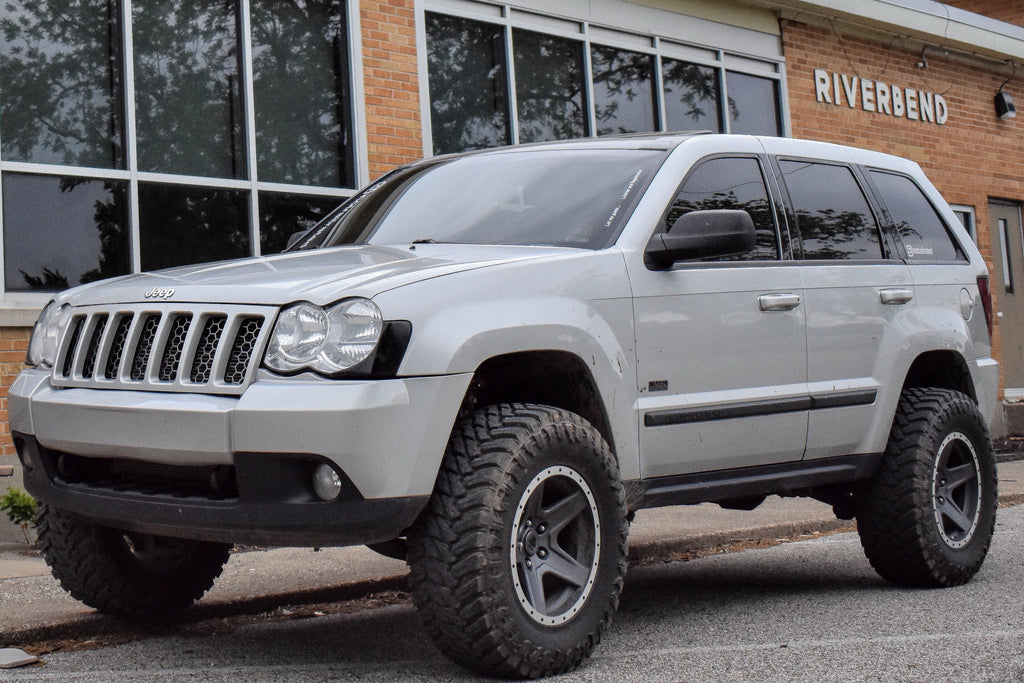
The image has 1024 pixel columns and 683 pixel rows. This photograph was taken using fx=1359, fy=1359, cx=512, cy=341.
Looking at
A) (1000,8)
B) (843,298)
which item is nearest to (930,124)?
(1000,8)

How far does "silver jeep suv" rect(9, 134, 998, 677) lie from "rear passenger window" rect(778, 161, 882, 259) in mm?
17

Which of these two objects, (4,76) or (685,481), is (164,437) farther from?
(4,76)

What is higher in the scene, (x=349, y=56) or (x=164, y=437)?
(x=349, y=56)

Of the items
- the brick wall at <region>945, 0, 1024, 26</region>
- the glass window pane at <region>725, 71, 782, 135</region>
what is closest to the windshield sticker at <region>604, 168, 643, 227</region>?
the glass window pane at <region>725, 71, 782, 135</region>

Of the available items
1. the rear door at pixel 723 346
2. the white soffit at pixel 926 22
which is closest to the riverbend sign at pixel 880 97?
the white soffit at pixel 926 22

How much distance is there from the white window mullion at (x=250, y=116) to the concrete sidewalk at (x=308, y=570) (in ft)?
9.55

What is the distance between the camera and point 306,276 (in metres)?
4.33

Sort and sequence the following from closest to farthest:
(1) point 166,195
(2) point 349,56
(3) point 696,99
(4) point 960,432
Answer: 1. (4) point 960,432
2. (1) point 166,195
3. (2) point 349,56
4. (3) point 696,99

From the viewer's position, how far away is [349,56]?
1062cm

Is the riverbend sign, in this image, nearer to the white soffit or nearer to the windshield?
the white soffit

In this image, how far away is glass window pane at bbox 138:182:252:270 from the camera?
916 cm

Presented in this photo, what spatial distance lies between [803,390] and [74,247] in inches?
205

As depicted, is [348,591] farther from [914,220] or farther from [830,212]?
[914,220]

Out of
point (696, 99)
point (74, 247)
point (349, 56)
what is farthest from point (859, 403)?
point (696, 99)
